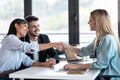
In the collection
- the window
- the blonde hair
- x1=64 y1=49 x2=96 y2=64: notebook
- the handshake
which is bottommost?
x1=64 y1=49 x2=96 y2=64: notebook

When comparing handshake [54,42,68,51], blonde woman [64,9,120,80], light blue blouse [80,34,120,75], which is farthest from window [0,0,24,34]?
light blue blouse [80,34,120,75]

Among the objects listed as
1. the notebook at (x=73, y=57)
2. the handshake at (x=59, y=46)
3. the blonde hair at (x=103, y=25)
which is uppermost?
the blonde hair at (x=103, y=25)

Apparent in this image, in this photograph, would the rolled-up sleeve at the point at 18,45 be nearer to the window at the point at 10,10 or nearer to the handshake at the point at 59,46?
the handshake at the point at 59,46

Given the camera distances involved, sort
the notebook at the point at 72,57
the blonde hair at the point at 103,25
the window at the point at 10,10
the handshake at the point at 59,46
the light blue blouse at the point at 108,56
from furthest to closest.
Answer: the window at the point at 10,10 → the notebook at the point at 72,57 → the handshake at the point at 59,46 → the blonde hair at the point at 103,25 → the light blue blouse at the point at 108,56

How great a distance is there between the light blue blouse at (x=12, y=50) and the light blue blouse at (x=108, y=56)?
0.62 m

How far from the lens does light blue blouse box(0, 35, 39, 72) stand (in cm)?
270

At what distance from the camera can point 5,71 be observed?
2707 mm

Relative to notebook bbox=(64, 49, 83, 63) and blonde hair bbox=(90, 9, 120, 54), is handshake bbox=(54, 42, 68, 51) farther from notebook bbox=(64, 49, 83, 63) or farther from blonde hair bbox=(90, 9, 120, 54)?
blonde hair bbox=(90, 9, 120, 54)

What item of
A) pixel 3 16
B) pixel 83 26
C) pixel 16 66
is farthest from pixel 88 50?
pixel 3 16

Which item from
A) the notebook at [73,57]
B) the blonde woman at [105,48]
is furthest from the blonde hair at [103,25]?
the notebook at [73,57]

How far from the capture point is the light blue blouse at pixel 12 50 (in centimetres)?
270

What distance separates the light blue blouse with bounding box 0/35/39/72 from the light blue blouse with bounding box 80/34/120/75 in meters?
0.62

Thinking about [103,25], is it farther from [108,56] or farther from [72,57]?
[72,57]

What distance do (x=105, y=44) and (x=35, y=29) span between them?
1.18 metres
